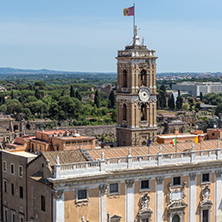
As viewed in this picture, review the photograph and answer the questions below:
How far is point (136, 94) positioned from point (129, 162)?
9.32 meters

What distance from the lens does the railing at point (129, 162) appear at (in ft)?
114

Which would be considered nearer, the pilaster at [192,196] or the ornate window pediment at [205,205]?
the pilaster at [192,196]

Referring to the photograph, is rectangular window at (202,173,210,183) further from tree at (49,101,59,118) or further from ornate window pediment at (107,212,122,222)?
tree at (49,101,59,118)

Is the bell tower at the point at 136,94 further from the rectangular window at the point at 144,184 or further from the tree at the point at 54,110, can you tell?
the tree at the point at 54,110

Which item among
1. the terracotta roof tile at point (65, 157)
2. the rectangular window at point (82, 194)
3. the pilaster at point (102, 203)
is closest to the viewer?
the rectangular window at point (82, 194)

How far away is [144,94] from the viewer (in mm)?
46031

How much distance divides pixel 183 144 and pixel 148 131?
3.86 meters

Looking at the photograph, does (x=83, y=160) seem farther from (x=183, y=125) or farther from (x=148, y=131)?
(x=183, y=125)

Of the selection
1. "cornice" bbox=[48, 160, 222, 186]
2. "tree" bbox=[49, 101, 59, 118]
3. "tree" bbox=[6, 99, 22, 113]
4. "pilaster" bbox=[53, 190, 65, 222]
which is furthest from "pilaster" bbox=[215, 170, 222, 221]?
"tree" bbox=[6, 99, 22, 113]

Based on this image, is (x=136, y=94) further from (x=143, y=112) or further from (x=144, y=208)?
(x=144, y=208)

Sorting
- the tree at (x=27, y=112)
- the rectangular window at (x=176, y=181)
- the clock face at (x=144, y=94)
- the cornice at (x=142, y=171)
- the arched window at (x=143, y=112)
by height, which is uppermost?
the clock face at (x=144, y=94)

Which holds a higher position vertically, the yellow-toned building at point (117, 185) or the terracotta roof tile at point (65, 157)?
the terracotta roof tile at point (65, 157)

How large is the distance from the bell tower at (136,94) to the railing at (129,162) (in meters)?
6.52

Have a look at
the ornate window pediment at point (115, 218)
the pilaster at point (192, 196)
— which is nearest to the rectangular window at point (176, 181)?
the pilaster at point (192, 196)
